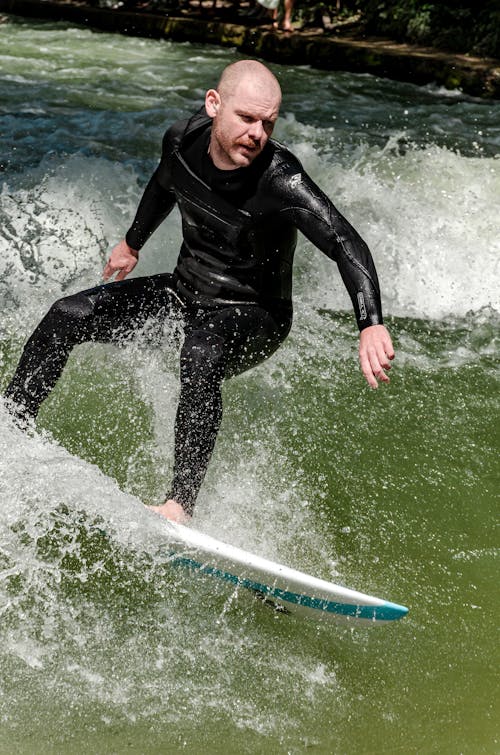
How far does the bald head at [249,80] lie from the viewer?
11.3ft

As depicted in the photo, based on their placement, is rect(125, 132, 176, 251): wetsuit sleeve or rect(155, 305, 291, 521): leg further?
rect(125, 132, 176, 251): wetsuit sleeve

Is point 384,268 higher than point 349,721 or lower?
lower

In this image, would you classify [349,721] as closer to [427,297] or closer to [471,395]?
[471,395]

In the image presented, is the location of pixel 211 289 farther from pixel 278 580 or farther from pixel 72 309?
pixel 278 580

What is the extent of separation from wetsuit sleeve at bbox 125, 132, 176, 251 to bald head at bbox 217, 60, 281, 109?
426 mm

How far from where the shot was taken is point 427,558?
4.00 meters

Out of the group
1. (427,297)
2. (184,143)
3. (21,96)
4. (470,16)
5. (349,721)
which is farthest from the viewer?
(470,16)

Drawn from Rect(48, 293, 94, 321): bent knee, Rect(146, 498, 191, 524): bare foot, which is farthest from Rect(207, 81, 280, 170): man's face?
Rect(146, 498, 191, 524): bare foot

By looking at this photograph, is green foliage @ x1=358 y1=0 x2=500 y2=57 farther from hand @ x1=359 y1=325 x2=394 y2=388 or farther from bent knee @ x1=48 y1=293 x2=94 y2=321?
hand @ x1=359 y1=325 x2=394 y2=388

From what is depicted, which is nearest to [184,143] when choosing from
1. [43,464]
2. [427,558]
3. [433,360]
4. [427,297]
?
[43,464]

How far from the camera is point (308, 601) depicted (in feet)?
11.0

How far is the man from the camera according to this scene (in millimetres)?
3436

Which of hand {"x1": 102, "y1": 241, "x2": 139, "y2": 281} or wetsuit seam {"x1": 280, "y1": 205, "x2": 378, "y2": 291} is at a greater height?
wetsuit seam {"x1": 280, "y1": 205, "x2": 378, "y2": 291}

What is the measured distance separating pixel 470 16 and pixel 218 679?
12.1 meters
